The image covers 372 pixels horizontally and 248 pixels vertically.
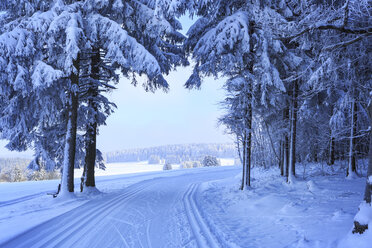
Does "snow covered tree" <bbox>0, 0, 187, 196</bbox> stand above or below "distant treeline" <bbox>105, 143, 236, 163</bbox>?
above

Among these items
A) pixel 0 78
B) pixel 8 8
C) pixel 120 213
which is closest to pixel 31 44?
pixel 0 78

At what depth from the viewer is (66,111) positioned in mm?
11062

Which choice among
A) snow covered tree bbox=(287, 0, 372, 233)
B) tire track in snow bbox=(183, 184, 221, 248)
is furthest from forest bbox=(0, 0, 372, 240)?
tire track in snow bbox=(183, 184, 221, 248)

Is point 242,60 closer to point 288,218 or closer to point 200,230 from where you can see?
point 288,218

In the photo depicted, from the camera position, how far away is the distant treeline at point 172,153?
128 metres

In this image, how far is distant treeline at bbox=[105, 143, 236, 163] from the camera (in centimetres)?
12850

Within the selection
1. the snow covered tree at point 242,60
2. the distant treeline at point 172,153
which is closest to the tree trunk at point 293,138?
the snow covered tree at point 242,60

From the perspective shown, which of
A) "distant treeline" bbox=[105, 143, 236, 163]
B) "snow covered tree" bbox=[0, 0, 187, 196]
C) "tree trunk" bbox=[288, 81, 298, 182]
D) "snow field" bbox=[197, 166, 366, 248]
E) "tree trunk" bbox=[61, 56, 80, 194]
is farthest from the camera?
"distant treeline" bbox=[105, 143, 236, 163]

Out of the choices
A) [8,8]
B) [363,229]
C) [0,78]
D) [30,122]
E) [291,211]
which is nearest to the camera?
[363,229]

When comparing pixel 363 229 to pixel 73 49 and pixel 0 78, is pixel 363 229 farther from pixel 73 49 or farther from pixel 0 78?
pixel 0 78

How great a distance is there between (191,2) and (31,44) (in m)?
7.07

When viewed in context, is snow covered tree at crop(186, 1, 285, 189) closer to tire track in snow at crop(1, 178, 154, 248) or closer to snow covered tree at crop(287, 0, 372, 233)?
snow covered tree at crop(287, 0, 372, 233)

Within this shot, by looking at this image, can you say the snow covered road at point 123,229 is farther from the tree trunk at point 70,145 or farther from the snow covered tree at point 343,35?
the snow covered tree at point 343,35

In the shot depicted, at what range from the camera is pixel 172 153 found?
13675 cm
